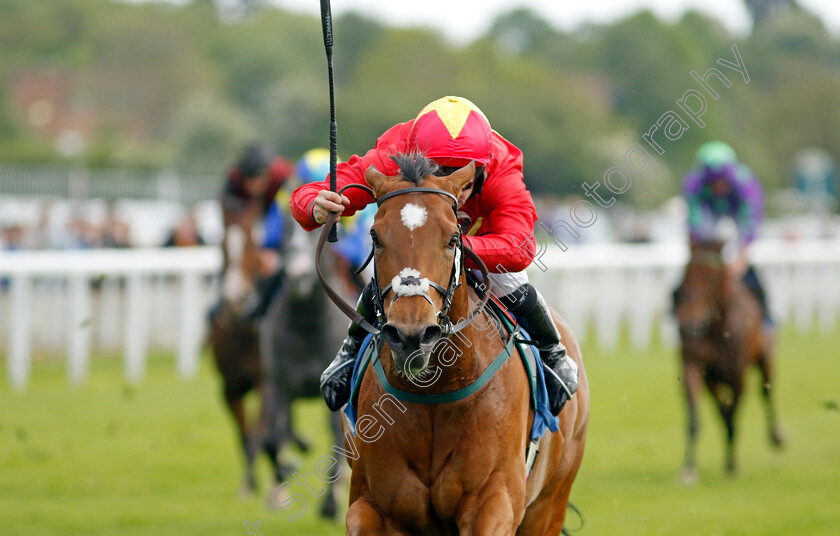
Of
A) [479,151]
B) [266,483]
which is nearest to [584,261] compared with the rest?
[266,483]

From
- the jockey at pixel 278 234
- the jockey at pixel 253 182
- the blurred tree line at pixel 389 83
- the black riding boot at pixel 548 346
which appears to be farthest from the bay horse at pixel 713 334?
the blurred tree line at pixel 389 83

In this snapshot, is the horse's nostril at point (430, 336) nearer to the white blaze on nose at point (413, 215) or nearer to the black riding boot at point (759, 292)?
the white blaze on nose at point (413, 215)

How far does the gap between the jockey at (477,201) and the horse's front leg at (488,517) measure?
64 centimetres

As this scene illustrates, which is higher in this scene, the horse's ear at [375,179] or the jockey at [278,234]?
the horse's ear at [375,179]

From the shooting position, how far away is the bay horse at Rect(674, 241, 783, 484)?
24.5ft

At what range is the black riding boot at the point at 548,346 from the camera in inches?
147

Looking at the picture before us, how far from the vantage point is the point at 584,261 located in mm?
15281

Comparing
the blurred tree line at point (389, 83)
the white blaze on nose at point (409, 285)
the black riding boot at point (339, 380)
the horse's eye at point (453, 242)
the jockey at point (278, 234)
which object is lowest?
the blurred tree line at point (389, 83)

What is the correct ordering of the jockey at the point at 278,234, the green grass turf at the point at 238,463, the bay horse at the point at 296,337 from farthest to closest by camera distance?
1. the jockey at the point at 278,234
2. the bay horse at the point at 296,337
3. the green grass turf at the point at 238,463

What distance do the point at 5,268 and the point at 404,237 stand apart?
340 inches

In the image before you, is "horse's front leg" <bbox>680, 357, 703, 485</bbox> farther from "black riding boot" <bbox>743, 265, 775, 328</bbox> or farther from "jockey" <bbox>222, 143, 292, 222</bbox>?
"jockey" <bbox>222, 143, 292, 222</bbox>

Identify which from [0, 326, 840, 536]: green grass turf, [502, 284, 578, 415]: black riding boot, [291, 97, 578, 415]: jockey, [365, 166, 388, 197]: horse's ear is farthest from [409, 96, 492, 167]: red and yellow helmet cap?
[0, 326, 840, 536]: green grass turf

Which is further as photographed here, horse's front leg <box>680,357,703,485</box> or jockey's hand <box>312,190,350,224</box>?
horse's front leg <box>680,357,703,485</box>

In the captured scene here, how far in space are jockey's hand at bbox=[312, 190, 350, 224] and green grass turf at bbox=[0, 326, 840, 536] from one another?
2991 millimetres
